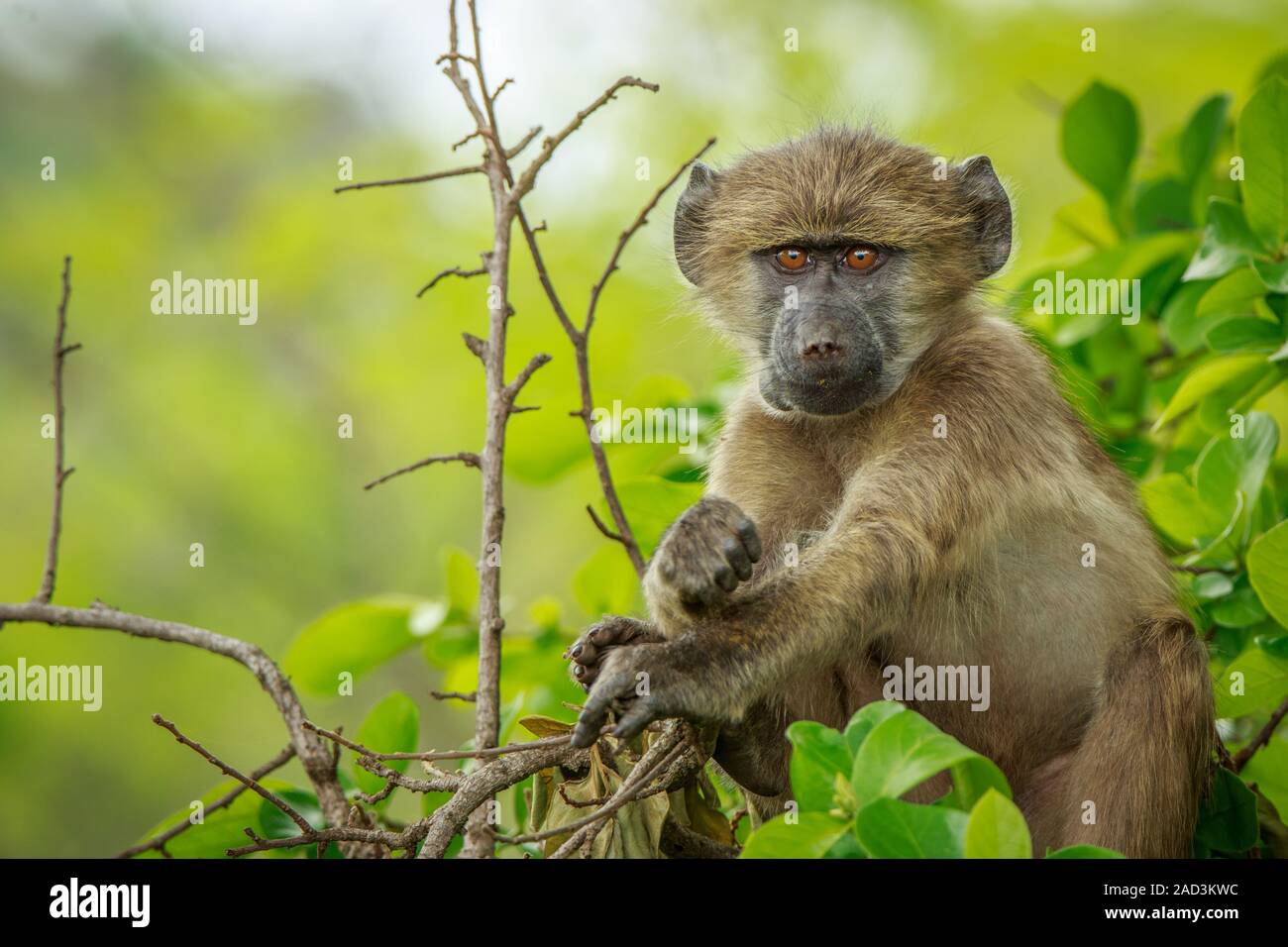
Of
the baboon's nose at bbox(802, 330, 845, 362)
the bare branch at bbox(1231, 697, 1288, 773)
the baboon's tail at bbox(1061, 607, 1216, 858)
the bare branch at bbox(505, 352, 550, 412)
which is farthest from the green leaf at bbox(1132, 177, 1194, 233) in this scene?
the bare branch at bbox(505, 352, 550, 412)

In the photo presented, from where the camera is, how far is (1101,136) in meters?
6.21

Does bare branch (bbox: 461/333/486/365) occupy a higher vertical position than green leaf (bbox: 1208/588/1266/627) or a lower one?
higher

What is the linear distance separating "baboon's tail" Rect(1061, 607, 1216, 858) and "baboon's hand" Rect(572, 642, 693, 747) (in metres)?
1.56

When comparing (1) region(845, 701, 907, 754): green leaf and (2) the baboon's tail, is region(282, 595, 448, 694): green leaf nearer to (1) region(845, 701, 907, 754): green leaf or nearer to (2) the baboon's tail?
(2) the baboon's tail

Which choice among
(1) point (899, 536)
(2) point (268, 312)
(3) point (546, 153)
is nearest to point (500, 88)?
(3) point (546, 153)

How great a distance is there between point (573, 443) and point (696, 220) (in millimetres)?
1160

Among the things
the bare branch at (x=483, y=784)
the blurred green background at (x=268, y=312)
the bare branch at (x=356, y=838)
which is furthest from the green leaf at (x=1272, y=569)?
the blurred green background at (x=268, y=312)

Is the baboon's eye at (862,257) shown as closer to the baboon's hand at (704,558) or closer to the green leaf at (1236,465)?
the green leaf at (1236,465)

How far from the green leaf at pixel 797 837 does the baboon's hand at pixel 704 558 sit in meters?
1.10

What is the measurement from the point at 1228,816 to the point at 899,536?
5.12ft

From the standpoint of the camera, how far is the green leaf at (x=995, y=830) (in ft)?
9.20

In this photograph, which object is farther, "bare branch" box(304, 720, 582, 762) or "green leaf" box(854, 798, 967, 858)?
"bare branch" box(304, 720, 582, 762)

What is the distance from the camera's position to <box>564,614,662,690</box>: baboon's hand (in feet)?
13.7

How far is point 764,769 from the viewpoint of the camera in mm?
4531
